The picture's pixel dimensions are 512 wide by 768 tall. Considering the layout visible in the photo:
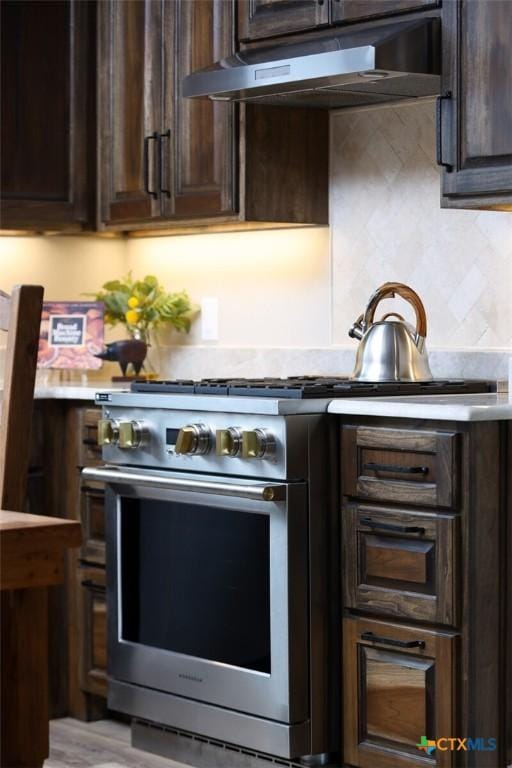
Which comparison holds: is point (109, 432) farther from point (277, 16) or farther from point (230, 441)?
point (277, 16)

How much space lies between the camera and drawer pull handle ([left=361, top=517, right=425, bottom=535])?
9.39 ft

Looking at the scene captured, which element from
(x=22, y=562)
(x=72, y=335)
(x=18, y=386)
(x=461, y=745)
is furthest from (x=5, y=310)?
(x=72, y=335)

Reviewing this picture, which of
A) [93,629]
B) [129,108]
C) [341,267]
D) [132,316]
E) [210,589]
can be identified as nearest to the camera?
[210,589]

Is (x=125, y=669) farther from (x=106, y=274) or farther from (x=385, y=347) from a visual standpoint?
(x=106, y=274)

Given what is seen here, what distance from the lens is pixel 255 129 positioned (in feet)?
12.3

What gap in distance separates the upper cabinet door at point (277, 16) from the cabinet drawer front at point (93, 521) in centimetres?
130

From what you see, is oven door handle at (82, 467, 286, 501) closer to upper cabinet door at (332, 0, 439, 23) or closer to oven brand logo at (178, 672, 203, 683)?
oven brand logo at (178, 672, 203, 683)

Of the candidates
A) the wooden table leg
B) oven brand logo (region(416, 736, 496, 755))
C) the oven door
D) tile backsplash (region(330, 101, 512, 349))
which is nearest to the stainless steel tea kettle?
tile backsplash (region(330, 101, 512, 349))

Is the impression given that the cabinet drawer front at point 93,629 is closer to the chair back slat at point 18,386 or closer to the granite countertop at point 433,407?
the granite countertop at point 433,407

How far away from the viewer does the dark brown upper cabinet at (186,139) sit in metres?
3.77

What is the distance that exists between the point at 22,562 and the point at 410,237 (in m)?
2.19

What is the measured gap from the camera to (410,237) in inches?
144

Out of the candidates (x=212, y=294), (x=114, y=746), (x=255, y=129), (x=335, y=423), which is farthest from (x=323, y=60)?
(x=114, y=746)

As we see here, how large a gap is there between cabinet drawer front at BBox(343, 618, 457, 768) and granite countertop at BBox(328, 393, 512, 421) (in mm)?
460
